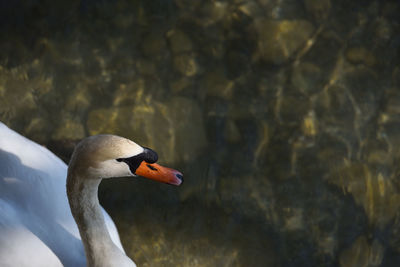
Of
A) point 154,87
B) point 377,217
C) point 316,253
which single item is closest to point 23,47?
point 154,87

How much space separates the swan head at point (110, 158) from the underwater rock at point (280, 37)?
6.06 feet

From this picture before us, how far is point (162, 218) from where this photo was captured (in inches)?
118

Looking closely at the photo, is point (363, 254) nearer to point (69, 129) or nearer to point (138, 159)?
point (138, 159)

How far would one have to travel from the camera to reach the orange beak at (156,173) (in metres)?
1.84

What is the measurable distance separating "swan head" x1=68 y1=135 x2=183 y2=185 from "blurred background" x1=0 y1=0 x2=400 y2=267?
1.16 metres

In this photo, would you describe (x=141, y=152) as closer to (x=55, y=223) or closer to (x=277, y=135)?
(x=55, y=223)

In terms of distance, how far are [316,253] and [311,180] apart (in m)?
0.45

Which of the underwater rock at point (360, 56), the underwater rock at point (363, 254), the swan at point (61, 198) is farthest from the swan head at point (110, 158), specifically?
the underwater rock at point (360, 56)

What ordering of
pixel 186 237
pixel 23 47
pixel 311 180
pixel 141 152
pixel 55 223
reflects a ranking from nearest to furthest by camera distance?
pixel 141 152 < pixel 55 223 < pixel 186 237 < pixel 311 180 < pixel 23 47

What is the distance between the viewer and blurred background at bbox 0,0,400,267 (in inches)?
118

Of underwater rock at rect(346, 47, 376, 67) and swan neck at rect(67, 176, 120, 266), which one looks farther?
underwater rock at rect(346, 47, 376, 67)

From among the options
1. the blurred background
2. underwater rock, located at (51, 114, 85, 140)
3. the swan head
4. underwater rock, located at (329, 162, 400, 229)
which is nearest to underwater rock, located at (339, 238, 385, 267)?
the blurred background

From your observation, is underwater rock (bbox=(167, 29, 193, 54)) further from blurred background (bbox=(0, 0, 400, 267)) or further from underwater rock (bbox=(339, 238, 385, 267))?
underwater rock (bbox=(339, 238, 385, 267))

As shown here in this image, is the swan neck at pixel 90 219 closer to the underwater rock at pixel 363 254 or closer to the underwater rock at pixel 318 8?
the underwater rock at pixel 363 254
